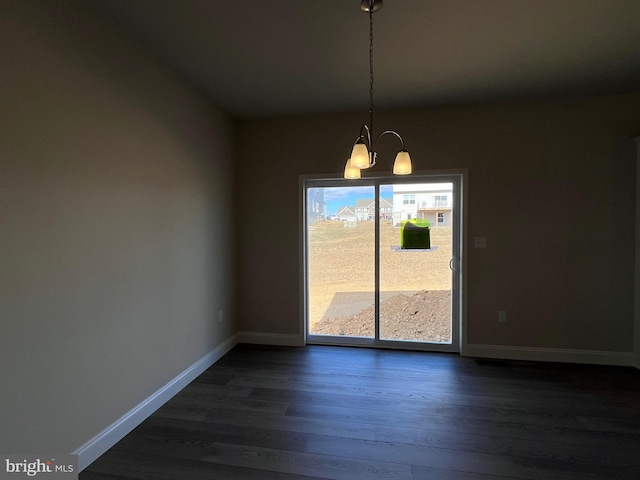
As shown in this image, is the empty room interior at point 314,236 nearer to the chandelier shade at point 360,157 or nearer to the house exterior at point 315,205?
the house exterior at point 315,205

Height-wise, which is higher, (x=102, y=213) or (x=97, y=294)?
(x=102, y=213)

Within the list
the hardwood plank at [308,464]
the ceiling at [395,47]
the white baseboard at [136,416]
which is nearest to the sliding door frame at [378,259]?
the ceiling at [395,47]

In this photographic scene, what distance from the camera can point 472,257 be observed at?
3408 millimetres

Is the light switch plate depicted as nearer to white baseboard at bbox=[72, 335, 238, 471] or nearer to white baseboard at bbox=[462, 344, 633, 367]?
white baseboard at bbox=[462, 344, 633, 367]

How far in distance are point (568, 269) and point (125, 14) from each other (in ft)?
14.6

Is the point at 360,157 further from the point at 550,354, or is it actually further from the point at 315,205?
the point at 550,354

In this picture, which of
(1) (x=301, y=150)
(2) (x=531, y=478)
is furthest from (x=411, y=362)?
(1) (x=301, y=150)

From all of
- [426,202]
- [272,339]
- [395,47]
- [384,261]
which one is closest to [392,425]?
[384,261]

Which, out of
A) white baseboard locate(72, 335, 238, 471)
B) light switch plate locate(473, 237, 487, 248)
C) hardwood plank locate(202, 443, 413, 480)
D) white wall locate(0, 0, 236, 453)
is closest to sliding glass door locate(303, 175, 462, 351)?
light switch plate locate(473, 237, 487, 248)

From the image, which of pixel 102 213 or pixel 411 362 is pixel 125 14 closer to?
pixel 102 213

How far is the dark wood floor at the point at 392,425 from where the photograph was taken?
1812mm

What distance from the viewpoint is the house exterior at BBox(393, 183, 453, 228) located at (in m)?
3.52

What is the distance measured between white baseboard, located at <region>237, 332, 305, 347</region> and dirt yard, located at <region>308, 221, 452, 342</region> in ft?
0.84

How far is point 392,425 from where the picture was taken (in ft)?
7.23
